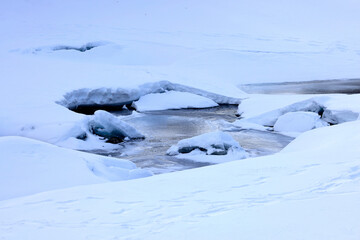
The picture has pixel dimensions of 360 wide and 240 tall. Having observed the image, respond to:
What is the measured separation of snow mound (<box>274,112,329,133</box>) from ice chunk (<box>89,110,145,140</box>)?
134 inches

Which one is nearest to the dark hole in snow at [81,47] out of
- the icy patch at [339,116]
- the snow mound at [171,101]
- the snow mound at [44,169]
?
the snow mound at [171,101]

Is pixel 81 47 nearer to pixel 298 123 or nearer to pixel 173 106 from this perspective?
pixel 173 106

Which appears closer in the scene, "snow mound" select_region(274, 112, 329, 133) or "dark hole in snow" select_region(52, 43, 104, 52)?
"snow mound" select_region(274, 112, 329, 133)

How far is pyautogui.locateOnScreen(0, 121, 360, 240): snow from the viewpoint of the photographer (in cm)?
273

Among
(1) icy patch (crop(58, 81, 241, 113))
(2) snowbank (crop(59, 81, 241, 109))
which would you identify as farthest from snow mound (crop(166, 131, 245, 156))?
(1) icy patch (crop(58, 81, 241, 113))

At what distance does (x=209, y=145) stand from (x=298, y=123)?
322 centimetres

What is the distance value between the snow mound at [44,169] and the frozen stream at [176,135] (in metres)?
1.72

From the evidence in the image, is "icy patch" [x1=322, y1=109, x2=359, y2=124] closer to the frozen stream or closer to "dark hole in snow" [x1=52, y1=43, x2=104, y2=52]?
the frozen stream

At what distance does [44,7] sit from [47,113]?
18.9 m

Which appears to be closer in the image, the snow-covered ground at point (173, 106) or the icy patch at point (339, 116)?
the snow-covered ground at point (173, 106)

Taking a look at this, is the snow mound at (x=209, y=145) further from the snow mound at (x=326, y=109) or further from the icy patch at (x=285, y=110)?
the icy patch at (x=285, y=110)

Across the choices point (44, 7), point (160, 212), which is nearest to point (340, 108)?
point (160, 212)

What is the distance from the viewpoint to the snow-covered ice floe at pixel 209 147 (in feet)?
27.1

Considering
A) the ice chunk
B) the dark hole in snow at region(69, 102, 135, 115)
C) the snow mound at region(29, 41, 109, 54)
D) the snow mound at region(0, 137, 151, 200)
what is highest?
the snow mound at region(0, 137, 151, 200)
